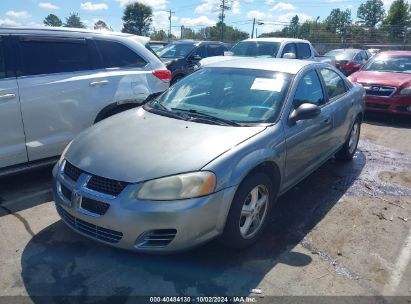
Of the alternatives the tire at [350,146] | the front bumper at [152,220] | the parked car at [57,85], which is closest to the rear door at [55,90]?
the parked car at [57,85]

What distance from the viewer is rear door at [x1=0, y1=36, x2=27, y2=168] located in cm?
405

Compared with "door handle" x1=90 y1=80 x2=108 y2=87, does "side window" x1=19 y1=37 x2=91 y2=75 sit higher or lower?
higher

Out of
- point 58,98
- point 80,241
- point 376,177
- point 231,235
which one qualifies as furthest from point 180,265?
point 376,177

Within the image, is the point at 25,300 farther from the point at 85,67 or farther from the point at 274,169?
the point at 85,67

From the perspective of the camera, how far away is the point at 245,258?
10.6 feet

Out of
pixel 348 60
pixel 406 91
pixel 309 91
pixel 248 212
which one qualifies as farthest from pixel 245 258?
pixel 348 60

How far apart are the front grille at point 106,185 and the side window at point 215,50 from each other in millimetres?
10213

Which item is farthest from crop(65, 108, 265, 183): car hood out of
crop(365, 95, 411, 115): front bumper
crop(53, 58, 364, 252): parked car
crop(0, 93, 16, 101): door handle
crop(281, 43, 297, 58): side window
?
crop(281, 43, 297, 58): side window

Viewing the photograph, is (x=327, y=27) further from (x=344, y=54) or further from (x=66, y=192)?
(x=66, y=192)

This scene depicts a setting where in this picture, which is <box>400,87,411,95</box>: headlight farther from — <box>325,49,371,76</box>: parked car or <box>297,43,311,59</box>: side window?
<box>325,49,371,76</box>: parked car

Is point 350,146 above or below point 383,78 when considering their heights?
below

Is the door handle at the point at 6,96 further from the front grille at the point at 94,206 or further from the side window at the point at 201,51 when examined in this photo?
the side window at the point at 201,51

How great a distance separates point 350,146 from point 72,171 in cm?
425

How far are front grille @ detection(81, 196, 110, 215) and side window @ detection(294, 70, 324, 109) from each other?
2.13 m
